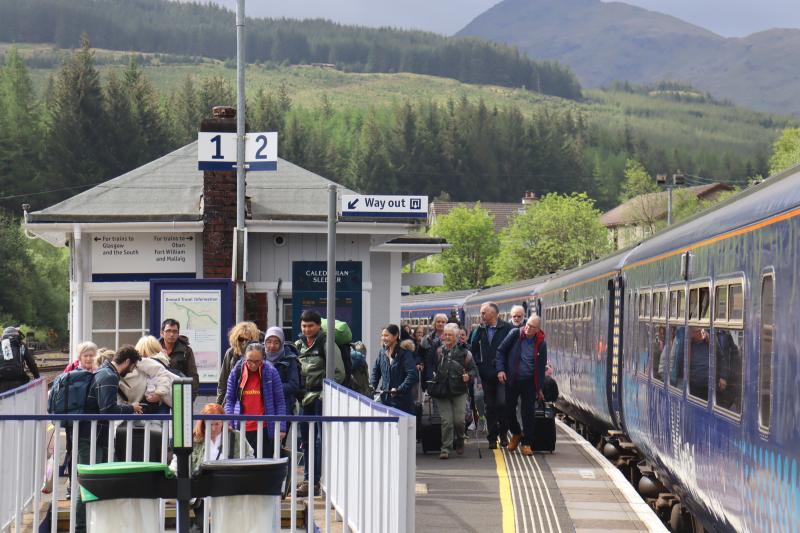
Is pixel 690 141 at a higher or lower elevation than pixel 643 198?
higher

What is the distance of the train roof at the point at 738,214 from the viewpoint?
25.5 ft

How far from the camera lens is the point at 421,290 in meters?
99.1

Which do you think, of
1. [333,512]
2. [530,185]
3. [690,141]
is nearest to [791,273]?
[333,512]

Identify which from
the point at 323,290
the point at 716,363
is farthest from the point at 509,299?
the point at 716,363

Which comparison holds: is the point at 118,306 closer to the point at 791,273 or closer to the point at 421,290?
the point at 791,273

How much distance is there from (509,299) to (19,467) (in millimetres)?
26873

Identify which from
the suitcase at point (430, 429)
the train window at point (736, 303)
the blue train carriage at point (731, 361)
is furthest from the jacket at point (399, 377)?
the train window at point (736, 303)

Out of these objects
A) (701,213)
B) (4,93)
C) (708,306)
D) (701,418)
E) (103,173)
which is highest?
(4,93)

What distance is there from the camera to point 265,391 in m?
12.0

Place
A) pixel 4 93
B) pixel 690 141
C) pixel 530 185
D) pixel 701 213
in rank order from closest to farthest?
pixel 701 213
pixel 4 93
pixel 530 185
pixel 690 141

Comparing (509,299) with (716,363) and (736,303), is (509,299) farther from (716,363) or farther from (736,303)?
(736,303)

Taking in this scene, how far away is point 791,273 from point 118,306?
1266 cm

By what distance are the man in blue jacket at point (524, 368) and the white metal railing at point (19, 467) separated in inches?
283

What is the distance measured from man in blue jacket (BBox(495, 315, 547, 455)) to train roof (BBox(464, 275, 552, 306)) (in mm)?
14348
